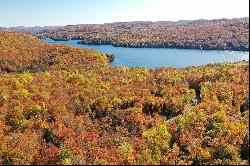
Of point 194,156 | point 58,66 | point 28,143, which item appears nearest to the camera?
point 194,156

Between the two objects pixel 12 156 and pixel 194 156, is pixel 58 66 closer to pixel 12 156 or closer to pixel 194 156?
pixel 12 156

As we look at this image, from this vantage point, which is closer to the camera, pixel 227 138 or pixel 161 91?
pixel 227 138

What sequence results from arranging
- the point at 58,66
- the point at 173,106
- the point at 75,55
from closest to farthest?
the point at 173,106 < the point at 58,66 < the point at 75,55

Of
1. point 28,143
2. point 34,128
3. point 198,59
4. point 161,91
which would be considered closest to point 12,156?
point 28,143

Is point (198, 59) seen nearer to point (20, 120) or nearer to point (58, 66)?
point (58, 66)

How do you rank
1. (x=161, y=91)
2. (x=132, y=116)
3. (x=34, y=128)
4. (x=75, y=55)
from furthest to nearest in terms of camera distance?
(x=75, y=55) < (x=161, y=91) < (x=132, y=116) < (x=34, y=128)

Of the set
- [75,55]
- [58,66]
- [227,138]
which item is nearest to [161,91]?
[227,138]
